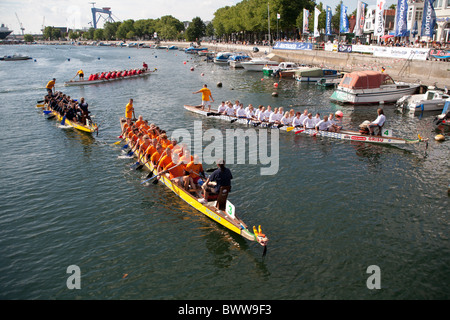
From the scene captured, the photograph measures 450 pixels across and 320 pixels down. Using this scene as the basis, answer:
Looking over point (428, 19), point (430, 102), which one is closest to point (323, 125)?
point (430, 102)

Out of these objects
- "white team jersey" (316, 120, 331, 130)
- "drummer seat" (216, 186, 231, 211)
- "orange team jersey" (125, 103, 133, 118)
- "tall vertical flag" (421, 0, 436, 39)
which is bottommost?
"drummer seat" (216, 186, 231, 211)

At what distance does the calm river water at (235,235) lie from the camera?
1037 centimetres

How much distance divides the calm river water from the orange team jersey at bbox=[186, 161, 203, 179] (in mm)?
1419

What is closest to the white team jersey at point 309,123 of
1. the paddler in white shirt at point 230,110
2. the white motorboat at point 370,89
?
the paddler in white shirt at point 230,110

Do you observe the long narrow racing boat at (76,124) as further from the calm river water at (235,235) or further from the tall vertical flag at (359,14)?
the tall vertical flag at (359,14)

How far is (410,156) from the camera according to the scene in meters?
20.3

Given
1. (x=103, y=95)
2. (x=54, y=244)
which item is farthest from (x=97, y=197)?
(x=103, y=95)

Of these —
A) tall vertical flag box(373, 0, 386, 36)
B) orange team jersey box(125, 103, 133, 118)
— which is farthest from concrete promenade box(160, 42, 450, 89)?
orange team jersey box(125, 103, 133, 118)

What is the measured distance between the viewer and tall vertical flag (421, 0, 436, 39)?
1513 inches

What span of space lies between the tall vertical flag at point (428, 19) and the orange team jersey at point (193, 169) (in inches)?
1485

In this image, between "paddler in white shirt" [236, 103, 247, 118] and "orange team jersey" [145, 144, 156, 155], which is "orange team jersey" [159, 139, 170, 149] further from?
"paddler in white shirt" [236, 103, 247, 118]

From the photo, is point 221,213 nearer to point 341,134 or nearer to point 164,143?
point 164,143

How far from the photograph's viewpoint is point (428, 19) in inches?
1526

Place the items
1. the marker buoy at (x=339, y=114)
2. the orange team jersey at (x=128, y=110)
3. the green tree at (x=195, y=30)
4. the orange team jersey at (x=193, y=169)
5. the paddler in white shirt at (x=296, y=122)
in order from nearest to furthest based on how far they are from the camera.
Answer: the orange team jersey at (x=193, y=169)
the paddler in white shirt at (x=296, y=122)
the orange team jersey at (x=128, y=110)
the marker buoy at (x=339, y=114)
the green tree at (x=195, y=30)
